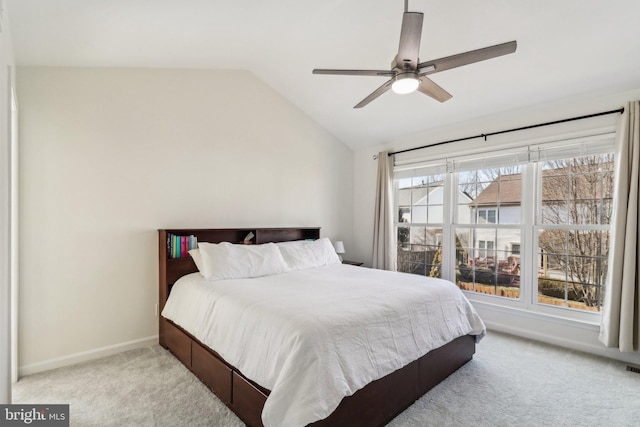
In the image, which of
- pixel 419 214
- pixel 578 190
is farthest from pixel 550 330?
pixel 419 214

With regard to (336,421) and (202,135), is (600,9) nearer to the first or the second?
(336,421)

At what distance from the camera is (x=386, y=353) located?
5.90ft

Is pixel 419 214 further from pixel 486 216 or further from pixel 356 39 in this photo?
pixel 356 39

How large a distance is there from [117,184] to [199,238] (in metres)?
0.90

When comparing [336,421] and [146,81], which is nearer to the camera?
[336,421]

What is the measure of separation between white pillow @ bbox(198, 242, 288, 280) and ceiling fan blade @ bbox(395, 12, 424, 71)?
2.09 meters

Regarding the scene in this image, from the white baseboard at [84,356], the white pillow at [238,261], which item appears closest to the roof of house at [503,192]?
the white pillow at [238,261]

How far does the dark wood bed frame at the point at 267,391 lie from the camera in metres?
1.66

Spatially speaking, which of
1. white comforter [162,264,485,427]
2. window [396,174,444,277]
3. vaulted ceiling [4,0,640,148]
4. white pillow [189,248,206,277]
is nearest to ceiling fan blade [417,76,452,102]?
vaulted ceiling [4,0,640,148]

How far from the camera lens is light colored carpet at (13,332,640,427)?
1877 millimetres

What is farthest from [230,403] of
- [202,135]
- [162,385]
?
[202,135]

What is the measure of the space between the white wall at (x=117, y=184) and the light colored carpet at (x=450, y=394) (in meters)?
0.41

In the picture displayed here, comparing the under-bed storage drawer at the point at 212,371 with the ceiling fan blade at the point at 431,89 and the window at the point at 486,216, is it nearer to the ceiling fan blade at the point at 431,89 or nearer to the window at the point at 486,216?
the ceiling fan blade at the point at 431,89

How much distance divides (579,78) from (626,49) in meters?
0.36
